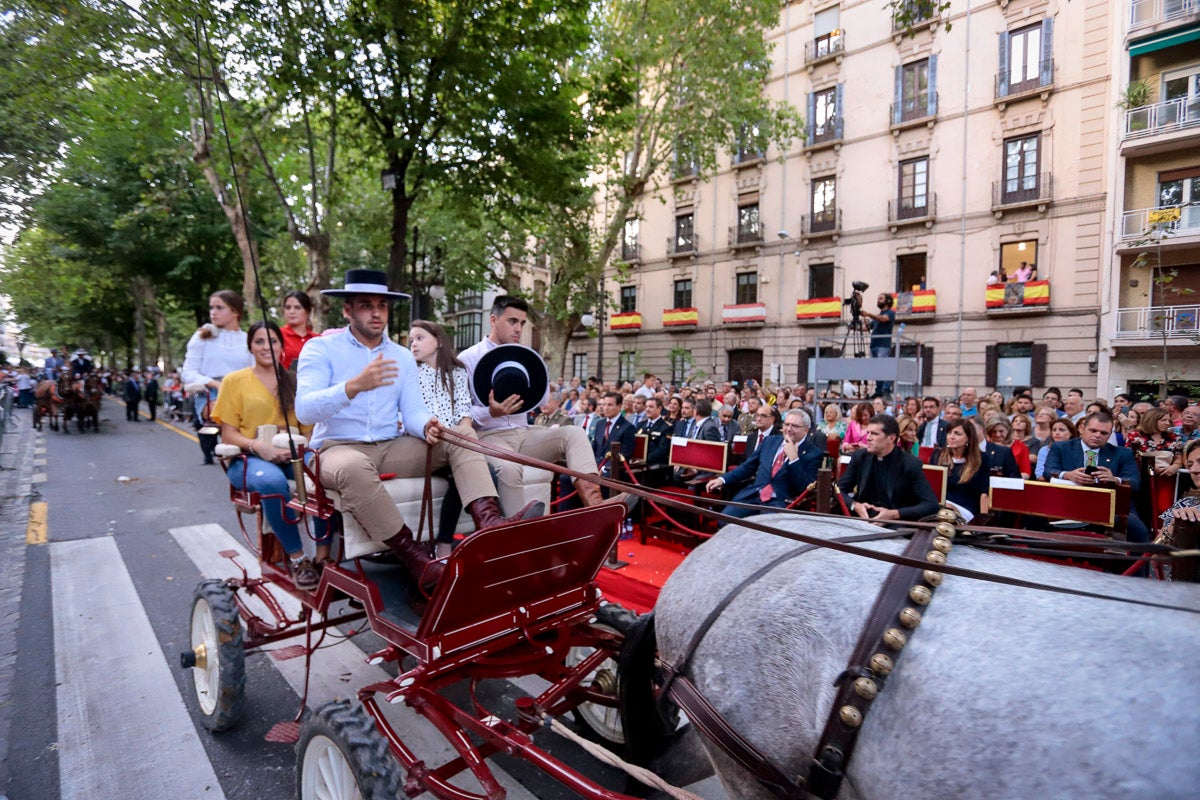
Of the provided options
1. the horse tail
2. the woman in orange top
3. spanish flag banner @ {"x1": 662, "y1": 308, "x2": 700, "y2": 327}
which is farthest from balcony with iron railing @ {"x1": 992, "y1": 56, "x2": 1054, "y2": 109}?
the horse tail

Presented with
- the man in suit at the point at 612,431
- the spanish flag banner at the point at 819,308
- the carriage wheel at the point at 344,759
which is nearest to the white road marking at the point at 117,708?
the carriage wheel at the point at 344,759

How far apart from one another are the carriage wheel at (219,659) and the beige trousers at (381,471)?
1019mm

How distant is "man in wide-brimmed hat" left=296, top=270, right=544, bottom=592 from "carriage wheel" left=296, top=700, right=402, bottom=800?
687 mm

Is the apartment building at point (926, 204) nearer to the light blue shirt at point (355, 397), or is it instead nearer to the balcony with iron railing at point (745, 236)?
the balcony with iron railing at point (745, 236)

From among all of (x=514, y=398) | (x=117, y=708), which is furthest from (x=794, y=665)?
(x=117, y=708)

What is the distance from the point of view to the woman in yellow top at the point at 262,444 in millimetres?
3680

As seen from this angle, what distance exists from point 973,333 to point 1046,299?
2347mm

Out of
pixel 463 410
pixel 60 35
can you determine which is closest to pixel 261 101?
pixel 60 35

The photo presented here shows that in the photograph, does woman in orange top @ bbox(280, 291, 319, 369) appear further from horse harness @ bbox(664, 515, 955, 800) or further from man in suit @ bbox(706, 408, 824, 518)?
horse harness @ bbox(664, 515, 955, 800)

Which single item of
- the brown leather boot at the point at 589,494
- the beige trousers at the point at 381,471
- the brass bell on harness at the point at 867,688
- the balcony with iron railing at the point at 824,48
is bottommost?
the brass bell on harness at the point at 867,688

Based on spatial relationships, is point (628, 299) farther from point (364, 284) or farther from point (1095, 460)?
point (364, 284)

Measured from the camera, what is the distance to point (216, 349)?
561 cm

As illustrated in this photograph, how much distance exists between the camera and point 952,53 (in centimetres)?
2253

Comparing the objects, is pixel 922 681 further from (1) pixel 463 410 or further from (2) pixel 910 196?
(2) pixel 910 196
